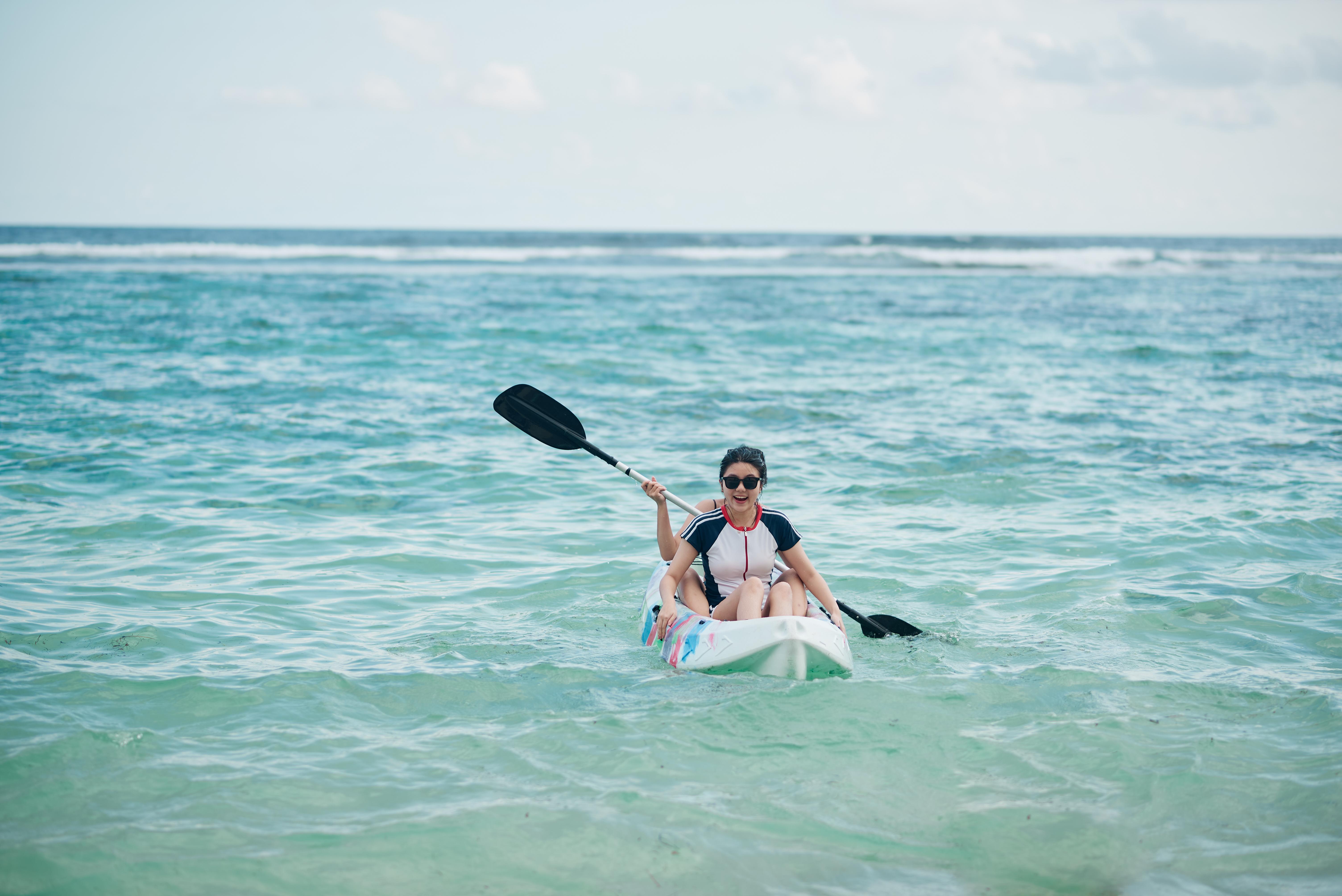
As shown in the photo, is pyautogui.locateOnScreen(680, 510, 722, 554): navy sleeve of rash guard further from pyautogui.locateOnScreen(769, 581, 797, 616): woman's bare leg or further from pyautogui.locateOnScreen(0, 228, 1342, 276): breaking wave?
pyautogui.locateOnScreen(0, 228, 1342, 276): breaking wave

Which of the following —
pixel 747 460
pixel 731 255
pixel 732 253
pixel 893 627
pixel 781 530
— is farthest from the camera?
pixel 732 253

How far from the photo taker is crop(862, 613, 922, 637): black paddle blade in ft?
21.9

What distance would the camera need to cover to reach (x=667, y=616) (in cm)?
600

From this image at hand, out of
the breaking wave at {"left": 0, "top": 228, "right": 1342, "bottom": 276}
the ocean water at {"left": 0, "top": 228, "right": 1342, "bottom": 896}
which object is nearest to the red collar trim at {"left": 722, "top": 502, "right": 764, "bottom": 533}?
the ocean water at {"left": 0, "top": 228, "right": 1342, "bottom": 896}

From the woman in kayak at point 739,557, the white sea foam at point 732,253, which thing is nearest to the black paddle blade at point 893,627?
the woman in kayak at point 739,557

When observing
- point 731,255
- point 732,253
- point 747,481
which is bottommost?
point 747,481

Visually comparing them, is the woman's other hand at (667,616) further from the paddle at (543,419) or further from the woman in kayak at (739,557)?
the paddle at (543,419)

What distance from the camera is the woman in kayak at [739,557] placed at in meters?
5.92

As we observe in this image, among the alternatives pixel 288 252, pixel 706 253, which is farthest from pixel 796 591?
pixel 706 253

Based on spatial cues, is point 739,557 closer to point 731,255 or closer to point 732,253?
point 731,255

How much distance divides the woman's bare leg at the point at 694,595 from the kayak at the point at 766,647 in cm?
20

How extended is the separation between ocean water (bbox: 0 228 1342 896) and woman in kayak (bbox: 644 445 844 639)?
436mm

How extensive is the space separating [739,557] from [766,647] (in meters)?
0.74

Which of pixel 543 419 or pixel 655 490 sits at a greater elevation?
pixel 543 419
